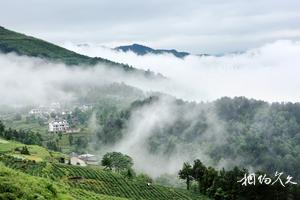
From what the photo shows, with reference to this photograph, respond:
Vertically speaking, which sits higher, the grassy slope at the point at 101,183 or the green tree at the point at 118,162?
the grassy slope at the point at 101,183

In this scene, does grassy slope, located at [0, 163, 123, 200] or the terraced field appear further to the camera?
the terraced field

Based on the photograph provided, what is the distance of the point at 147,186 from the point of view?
12594cm

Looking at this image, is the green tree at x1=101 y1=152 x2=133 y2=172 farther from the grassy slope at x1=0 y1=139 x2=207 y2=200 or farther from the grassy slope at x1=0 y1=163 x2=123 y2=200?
the grassy slope at x1=0 y1=163 x2=123 y2=200

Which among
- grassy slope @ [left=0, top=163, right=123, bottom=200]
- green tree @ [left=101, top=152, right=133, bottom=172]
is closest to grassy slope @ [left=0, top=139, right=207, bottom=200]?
green tree @ [left=101, top=152, right=133, bottom=172]

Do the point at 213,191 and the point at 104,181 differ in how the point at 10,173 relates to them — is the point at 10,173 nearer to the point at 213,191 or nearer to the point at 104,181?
the point at 104,181

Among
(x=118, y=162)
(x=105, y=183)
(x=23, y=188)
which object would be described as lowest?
(x=118, y=162)

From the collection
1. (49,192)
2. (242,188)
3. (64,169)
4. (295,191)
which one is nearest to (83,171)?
(64,169)

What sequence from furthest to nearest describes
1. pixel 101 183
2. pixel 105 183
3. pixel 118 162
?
pixel 118 162 < pixel 105 183 < pixel 101 183

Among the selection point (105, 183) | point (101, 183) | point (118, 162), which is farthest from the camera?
point (118, 162)

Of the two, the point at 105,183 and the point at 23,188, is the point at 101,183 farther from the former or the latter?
the point at 23,188

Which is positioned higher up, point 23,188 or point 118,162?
point 23,188

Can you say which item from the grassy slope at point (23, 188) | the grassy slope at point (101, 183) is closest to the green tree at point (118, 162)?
the grassy slope at point (101, 183)

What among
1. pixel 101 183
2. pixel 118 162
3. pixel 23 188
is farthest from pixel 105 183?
pixel 23 188

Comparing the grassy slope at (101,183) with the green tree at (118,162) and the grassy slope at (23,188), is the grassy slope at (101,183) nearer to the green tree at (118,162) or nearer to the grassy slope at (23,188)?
the green tree at (118,162)
